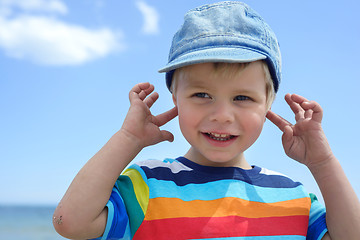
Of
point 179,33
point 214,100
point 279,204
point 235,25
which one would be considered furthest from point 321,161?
point 179,33

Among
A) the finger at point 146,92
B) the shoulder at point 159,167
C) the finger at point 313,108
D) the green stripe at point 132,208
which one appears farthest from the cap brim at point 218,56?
the green stripe at point 132,208

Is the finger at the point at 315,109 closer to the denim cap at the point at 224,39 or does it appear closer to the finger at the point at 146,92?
the denim cap at the point at 224,39

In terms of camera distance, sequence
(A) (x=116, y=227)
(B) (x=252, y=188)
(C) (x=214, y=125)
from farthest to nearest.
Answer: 1. (B) (x=252, y=188)
2. (C) (x=214, y=125)
3. (A) (x=116, y=227)

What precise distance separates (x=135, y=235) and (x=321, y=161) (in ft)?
3.26

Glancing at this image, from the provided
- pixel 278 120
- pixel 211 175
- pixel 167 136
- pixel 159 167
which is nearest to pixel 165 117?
pixel 167 136

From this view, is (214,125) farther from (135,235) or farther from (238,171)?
(135,235)

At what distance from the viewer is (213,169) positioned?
6.64 ft

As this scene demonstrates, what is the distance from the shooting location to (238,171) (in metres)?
2.04

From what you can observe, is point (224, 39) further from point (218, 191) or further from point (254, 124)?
point (218, 191)

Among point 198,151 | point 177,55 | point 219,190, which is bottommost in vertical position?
point 219,190

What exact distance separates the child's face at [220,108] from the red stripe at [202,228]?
297 mm

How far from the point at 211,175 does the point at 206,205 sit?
19 cm

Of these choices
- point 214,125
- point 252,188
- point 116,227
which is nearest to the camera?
point 116,227

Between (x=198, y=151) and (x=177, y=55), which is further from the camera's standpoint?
(x=198, y=151)
